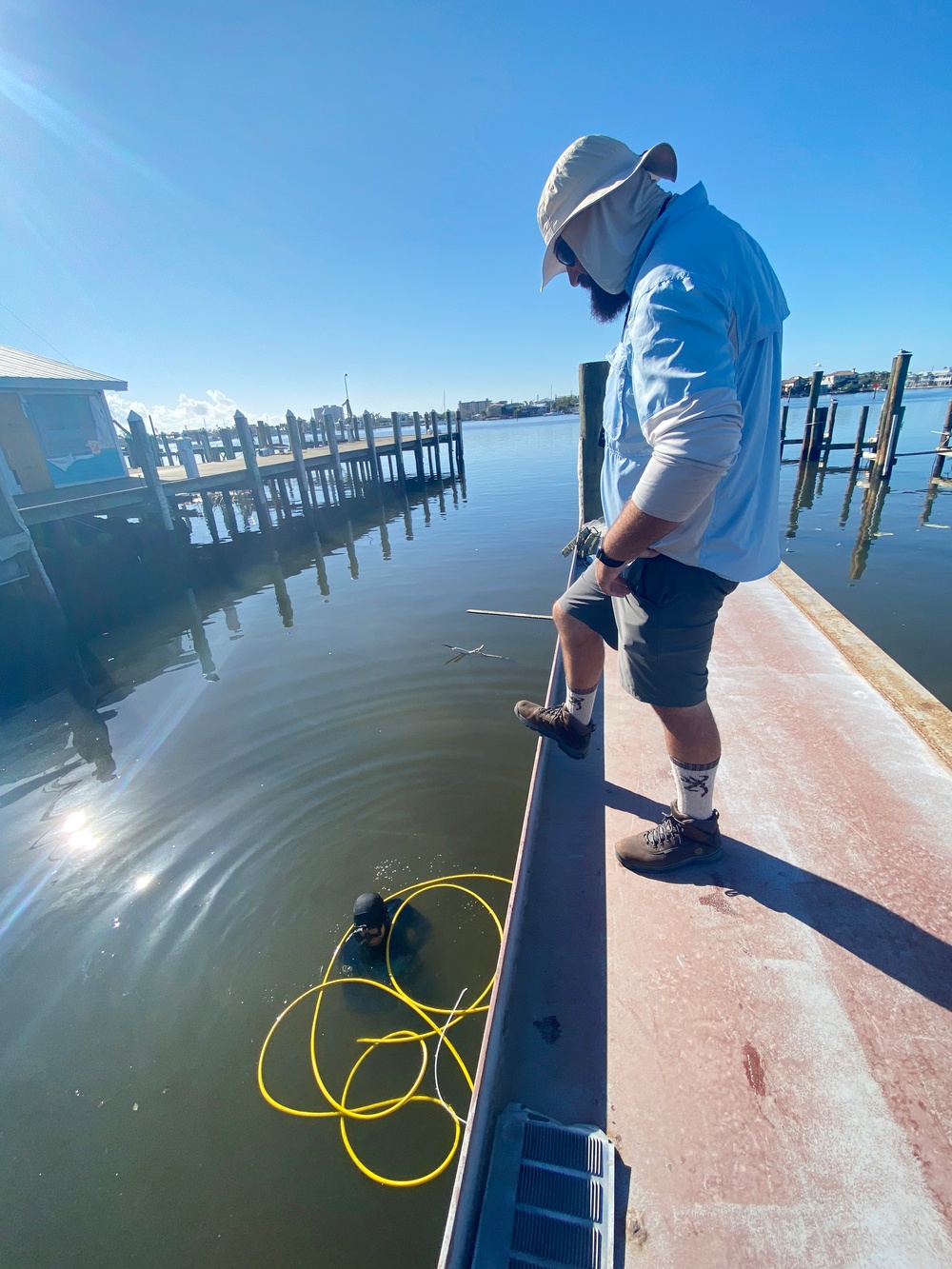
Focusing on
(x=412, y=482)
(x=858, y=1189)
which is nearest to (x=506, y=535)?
(x=858, y=1189)

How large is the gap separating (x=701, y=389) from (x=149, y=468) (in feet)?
46.4

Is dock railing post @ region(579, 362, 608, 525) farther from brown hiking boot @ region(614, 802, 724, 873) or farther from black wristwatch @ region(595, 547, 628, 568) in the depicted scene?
brown hiking boot @ region(614, 802, 724, 873)

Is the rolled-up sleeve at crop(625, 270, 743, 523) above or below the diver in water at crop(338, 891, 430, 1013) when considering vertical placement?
above

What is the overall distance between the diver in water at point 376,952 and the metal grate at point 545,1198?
171 centimetres

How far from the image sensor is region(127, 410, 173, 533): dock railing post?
11984mm

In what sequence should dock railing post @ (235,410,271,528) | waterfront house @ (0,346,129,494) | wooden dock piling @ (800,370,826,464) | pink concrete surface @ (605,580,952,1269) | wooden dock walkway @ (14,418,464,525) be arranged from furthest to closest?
wooden dock piling @ (800,370,826,464) → dock railing post @ (235,410,271,528) → waterfront house @ (0,346,129,494) → wooden dock walkway @ (14,418,464,525) → pink concrete surface @ (605,580,952,1269)

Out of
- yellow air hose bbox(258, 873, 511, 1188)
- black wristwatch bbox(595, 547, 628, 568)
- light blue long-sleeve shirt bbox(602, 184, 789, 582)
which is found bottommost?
yellow air hose bbox(258, 873, 511, 1188)

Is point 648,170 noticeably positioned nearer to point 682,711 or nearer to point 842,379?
point 682,711

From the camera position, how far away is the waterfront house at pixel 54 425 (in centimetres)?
1310

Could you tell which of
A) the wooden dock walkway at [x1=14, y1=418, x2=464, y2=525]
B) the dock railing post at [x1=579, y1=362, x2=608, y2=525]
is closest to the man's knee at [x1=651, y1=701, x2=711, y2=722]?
the dock railing post at [x1=579, y1=362, x2=608, y2=525]

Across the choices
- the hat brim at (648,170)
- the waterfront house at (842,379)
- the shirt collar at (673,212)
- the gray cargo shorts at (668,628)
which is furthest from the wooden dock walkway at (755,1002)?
the waterfront house at (842,379)

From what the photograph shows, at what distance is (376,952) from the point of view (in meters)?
3.01

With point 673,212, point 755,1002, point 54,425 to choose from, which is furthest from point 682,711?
point 54,425

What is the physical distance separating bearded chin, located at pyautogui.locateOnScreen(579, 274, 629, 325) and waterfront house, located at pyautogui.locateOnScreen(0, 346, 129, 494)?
15.0 m
